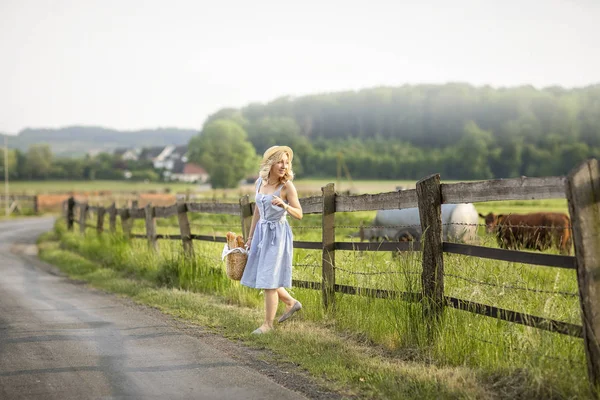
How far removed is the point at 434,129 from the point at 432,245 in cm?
12451

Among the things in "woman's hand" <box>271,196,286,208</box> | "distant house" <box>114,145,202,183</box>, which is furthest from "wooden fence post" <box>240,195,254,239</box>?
"distant house" <box>114,145,202,183</box>

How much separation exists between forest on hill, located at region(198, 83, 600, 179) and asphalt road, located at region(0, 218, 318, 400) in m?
89.8

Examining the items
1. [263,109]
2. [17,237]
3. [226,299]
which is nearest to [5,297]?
[226,299]

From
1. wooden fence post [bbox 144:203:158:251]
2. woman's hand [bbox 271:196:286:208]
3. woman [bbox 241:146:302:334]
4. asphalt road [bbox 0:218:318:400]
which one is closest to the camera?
asphalt road [bbox 0:218:318:400]

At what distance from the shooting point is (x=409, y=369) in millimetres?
5961

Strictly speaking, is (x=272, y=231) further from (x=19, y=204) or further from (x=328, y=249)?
(x=19, y=204)

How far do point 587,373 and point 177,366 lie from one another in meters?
3.52

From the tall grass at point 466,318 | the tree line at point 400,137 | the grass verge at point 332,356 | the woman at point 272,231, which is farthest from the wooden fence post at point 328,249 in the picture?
the tree line at point 400,137

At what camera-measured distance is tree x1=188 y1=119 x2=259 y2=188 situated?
118 m

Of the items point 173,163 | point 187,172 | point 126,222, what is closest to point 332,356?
point 126,222

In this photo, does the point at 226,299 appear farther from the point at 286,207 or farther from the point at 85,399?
the point at 85,399

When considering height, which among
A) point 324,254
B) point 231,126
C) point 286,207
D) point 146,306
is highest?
point 231,126

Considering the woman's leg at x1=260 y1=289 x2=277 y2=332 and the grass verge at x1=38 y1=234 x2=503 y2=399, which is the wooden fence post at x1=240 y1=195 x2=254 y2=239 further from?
the woman's leg at x1=260 y1=289 x2=277 y2=332

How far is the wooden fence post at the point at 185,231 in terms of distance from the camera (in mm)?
12730
